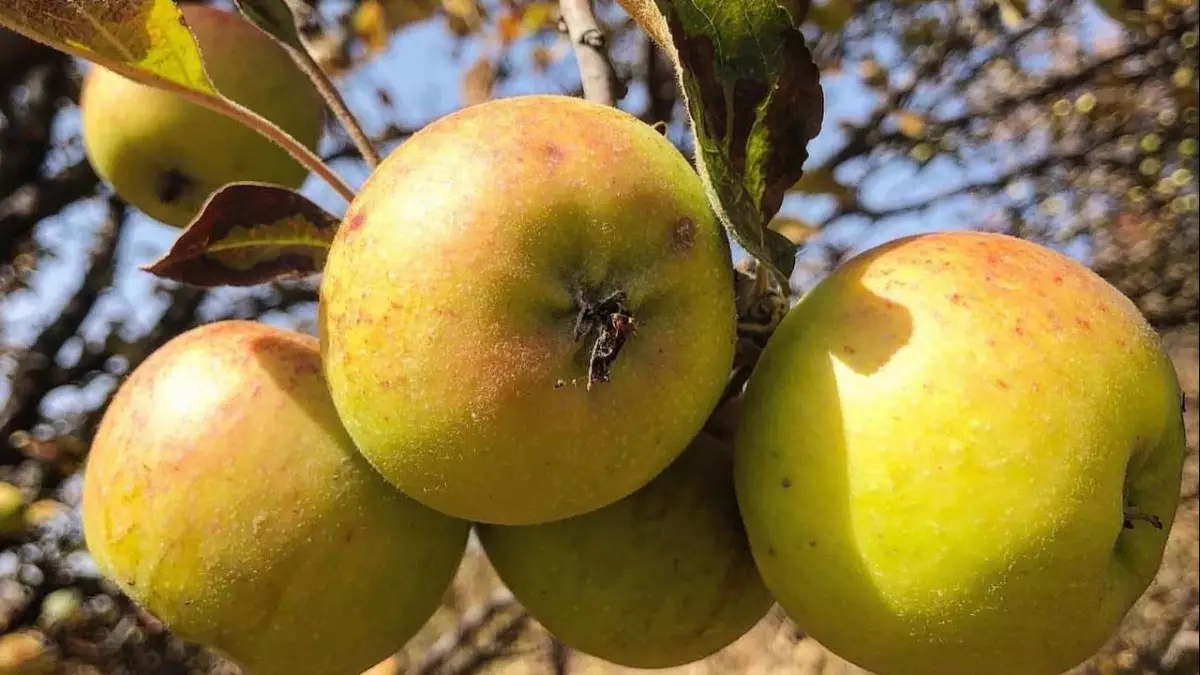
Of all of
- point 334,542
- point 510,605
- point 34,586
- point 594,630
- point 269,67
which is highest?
point 269,67

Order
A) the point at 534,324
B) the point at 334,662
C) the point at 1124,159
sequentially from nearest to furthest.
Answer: the point at 534,324, the point at 334,662, the point at 1124,159

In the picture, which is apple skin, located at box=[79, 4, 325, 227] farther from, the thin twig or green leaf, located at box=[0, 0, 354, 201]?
the thin twig

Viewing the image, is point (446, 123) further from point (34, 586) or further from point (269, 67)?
point (34, 586)

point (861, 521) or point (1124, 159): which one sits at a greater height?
point (861, 521)

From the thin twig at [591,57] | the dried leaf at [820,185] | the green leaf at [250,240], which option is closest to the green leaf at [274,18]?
the green leaf at [250,240]

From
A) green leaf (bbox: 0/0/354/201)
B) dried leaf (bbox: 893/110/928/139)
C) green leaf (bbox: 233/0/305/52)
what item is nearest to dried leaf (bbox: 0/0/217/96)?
green leaf (bbox: 0/0/354/201)

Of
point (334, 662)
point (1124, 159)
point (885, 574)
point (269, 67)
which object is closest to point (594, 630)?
point (334, 662)

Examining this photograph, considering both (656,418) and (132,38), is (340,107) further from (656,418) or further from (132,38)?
(656,418)

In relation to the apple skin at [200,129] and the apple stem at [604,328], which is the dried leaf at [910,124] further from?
the apple stem at [604,328]
